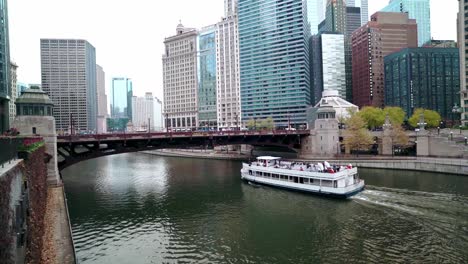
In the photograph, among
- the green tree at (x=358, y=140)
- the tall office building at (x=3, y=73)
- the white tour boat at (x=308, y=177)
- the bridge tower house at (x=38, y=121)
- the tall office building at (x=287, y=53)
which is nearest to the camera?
the bridge tower house at (x=38, y=121)

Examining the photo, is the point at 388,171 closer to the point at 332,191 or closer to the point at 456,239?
the point at 332,191

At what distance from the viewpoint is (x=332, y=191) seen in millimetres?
48406

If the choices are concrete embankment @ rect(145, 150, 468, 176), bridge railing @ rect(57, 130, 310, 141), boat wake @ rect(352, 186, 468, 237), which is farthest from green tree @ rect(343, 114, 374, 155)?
boat wake @ rect(352, 186, 468, 237)

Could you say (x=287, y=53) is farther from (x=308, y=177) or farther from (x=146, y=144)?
(x=308, y=177)

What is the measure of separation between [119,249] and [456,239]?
99.2 ft

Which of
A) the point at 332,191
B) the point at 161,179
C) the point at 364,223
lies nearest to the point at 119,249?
the point at 364,223

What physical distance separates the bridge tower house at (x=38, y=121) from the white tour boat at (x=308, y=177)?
3207cm

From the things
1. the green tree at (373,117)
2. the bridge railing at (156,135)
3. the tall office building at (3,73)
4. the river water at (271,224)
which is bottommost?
the river water at (271,224)

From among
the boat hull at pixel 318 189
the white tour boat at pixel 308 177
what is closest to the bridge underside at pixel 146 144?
the white tour boat at pixel 308 177

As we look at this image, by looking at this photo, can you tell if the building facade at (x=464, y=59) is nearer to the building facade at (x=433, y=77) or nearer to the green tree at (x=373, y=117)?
the green tree at (x=373, y=117)

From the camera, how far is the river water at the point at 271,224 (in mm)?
29114

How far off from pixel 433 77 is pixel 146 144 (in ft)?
546

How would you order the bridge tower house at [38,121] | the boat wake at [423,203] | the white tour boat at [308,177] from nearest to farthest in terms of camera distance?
the boat wake at [423,203] < the bridge tower house at [38,121] < the white tour boat at [308,177]

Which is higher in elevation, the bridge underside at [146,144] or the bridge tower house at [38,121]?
the bridge tower house at [38,121]
